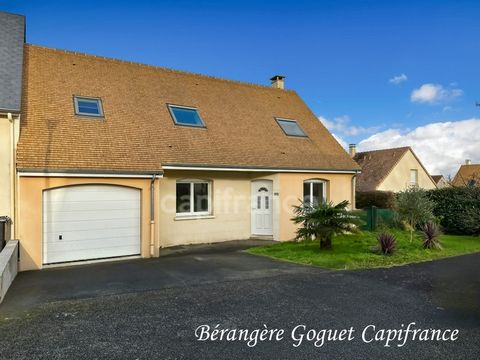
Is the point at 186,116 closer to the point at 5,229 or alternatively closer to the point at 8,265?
the point at 5,229

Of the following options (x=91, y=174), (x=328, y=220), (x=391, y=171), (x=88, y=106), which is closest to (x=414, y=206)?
(x=328, y=220)

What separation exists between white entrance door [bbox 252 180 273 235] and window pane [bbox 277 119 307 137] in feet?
9.94

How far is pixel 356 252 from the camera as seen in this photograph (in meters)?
11.7

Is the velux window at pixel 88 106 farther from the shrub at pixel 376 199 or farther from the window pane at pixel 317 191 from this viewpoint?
the shrub at pixel 376 199

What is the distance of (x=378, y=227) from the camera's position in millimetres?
17984

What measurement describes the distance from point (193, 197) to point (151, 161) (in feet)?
9.48

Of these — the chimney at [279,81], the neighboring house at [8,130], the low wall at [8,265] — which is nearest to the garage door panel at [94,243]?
the low wall at [8,265]

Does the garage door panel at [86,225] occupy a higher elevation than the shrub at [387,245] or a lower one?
higher

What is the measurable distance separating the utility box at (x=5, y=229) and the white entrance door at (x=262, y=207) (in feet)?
28.3

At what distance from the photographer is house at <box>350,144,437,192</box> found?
30.1 metres

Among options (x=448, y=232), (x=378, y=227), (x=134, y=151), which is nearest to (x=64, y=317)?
(x=134, y=151)

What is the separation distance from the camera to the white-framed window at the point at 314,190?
15875 millimetres

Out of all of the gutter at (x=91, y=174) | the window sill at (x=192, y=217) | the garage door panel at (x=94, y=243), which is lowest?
the garage door panel at (x=94, y=243)

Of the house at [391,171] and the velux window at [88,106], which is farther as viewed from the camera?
the house at [391,171]
